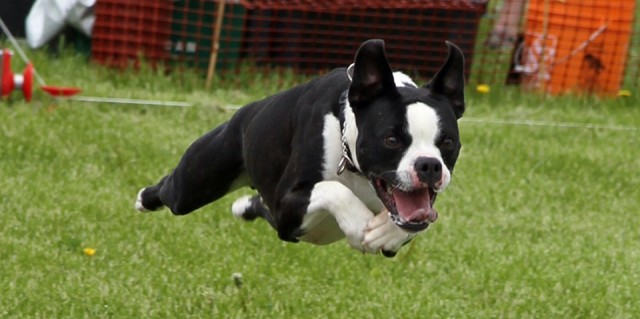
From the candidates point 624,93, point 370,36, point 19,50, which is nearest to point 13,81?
point 19,50

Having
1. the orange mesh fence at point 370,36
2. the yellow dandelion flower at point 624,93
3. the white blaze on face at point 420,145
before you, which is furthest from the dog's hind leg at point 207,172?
the yellow dandelion flower at point 624,93

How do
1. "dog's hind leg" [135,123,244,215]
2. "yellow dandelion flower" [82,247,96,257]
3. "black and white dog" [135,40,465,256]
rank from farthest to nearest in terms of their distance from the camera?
"yellow dandelion flower" [82,247,96,257] < "dog's hind leg" [135,123,244,215] < "black and white dog" [135,40,465,256]

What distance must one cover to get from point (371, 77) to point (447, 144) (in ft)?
1.23

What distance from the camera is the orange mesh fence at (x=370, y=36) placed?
37.1 ft

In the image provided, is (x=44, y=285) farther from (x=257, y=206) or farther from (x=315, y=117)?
(x=315, y=117)

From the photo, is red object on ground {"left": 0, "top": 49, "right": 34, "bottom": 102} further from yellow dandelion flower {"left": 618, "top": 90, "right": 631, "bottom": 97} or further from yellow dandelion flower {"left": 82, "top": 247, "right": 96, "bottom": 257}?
yellow dandelion flower {"left": 618, "top": 90, "right": 631, "bottom": 97}

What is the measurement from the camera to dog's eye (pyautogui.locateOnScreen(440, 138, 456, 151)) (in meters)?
4.64

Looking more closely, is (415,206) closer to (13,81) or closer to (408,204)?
(408,204)

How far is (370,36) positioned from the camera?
456 inches

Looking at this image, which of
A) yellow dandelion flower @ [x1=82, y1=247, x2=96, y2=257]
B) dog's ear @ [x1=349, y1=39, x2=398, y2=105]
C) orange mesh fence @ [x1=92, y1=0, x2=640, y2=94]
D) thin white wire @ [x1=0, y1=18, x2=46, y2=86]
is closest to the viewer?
dog's ear @ [x1=349, y1=39, x2=398, y2=105]

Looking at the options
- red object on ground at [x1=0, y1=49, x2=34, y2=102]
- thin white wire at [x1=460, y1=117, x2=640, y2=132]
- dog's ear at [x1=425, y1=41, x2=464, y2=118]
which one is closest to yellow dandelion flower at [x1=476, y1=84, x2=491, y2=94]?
thin white wire at [x1=460, y1=117, x2=640, y2=132]

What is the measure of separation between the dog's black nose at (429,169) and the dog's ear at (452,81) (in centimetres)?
38

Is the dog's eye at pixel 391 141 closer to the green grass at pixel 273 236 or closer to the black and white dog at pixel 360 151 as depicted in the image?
the black and white dog at pixel 360 151

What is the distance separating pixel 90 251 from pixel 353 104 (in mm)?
2818
